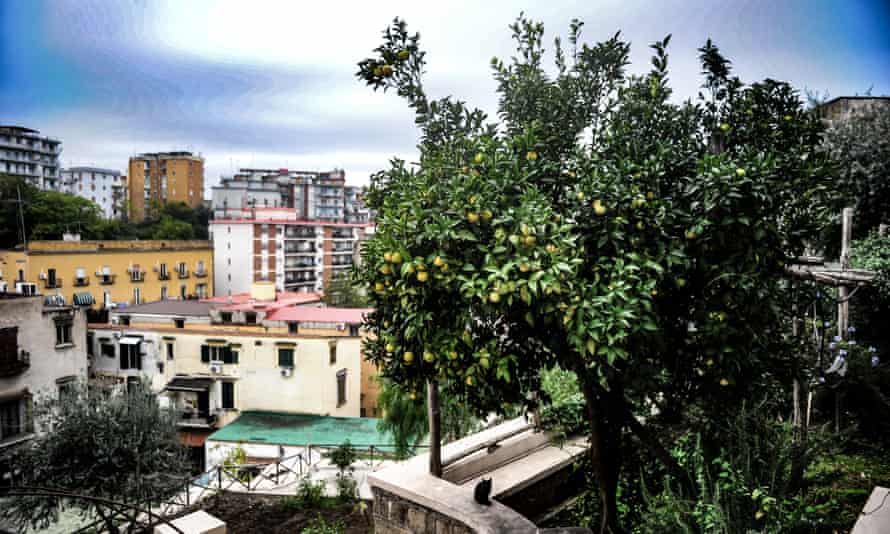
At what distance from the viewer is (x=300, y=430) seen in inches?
514

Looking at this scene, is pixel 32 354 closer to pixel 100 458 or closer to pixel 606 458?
pixel 100 458

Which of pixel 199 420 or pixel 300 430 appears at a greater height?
pixel 300 430

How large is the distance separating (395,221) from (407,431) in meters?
7.68

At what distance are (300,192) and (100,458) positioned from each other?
4108 cm

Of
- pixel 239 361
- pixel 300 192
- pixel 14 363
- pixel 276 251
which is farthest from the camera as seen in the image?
pixel 300 192

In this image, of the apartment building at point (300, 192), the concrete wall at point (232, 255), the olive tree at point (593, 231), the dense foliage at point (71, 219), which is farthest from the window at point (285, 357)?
the apartment building at point (300, 192)

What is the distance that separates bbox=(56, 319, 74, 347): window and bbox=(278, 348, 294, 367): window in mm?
4637

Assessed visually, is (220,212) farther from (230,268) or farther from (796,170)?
(796,170)

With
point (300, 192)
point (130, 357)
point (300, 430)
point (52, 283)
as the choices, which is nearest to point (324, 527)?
point (300, 430)

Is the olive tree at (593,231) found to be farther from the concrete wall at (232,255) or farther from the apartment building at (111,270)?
the concrete wall at (232,255)

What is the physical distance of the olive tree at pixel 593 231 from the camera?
2096 mm

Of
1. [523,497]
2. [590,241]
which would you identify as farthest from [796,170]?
[523,497]

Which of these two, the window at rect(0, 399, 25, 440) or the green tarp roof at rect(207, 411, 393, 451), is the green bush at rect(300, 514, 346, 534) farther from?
the window at rect(0, 399, 25, 440)

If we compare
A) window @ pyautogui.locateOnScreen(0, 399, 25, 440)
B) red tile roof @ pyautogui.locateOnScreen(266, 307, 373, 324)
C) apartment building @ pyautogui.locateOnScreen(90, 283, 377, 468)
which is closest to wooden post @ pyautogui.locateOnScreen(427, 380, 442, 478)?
window @ pyautogui.locateOnScreen(0, 399, 25, 440)
